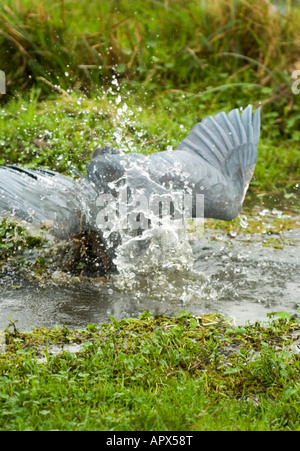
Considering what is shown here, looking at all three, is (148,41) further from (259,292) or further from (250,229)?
(259,292)

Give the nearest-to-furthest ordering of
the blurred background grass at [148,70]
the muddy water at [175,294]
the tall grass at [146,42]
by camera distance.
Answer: the muddy water at [175,294] → the blurred background grass at [148,70] → the tall grass at [146,42]

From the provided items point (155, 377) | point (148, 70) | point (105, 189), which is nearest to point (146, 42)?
point (148, 70)

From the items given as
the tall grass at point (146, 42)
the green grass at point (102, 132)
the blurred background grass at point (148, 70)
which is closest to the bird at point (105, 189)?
the green grass at point (102, 132)

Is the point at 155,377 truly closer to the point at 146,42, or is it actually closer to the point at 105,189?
the point at 105,189

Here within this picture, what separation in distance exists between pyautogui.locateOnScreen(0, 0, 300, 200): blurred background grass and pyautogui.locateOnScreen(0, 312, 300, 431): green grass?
3420mm

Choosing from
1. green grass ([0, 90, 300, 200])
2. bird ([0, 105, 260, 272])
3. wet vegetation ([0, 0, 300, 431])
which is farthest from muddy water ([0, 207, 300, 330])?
green grass ([0, 90, 300, 200])

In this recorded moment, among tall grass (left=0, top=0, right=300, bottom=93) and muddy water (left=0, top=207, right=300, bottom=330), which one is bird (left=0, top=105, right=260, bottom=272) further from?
tall grass (left=0, top=0, right=300, bottom=93)

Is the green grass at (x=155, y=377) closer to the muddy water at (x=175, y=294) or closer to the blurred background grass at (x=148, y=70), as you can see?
the muddy water at (x=175, y=294)

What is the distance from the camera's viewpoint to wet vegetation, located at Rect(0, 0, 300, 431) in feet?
9.89

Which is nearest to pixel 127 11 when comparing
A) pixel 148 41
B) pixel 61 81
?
pixel 148 41

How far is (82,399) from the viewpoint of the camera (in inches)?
120

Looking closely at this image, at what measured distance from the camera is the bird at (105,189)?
14.6 ft

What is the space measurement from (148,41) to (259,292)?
16.7 feet

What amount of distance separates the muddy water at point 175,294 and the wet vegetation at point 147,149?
19 centimetres
